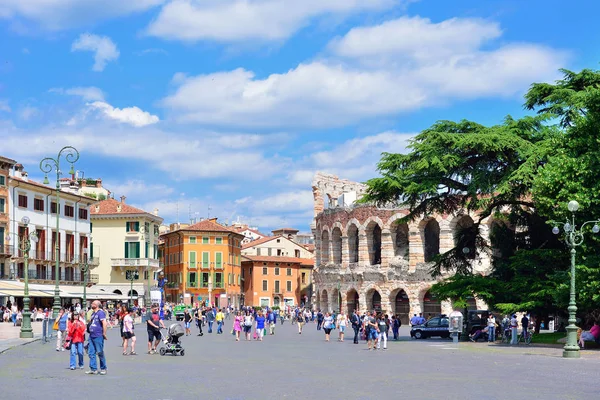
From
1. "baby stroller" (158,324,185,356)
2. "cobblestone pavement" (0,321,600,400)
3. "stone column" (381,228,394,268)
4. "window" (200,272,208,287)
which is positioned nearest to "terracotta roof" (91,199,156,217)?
"window" (200,272,208,287)

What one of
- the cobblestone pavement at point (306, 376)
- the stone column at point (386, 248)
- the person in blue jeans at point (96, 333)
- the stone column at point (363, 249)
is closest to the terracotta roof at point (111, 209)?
the stone column at point (363, 249)

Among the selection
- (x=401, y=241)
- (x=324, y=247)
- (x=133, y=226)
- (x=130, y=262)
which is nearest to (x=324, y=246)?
(x=324, y=247)

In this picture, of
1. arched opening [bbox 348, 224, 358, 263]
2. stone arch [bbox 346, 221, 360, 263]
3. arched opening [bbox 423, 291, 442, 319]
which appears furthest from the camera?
arched opening [bbox 348, 224, 358, 263]

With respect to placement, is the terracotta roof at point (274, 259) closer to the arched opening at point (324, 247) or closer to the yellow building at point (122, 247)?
the yellow building at point (122, 247)

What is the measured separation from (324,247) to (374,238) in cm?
579

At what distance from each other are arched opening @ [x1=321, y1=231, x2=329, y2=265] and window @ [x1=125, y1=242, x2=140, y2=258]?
20.3m

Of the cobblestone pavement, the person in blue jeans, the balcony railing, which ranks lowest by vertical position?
the cobblestone pavement

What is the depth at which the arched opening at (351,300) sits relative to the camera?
74.4 metres

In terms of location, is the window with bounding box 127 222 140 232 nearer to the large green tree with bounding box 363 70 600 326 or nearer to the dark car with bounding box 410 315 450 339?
the dark car with bounding box 410 315 450 339

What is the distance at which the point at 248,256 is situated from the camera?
373 feet

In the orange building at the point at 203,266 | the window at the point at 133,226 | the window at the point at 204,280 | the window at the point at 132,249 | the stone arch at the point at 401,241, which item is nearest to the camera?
the stone arch at the point at 401,241

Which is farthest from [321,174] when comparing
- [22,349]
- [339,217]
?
[22,349]

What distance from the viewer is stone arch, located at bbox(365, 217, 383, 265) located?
232 feet

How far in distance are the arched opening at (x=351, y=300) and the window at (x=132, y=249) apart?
77.3 ft
